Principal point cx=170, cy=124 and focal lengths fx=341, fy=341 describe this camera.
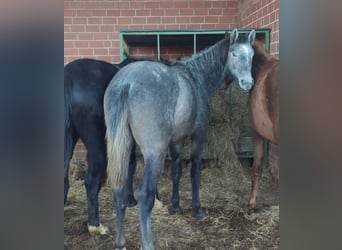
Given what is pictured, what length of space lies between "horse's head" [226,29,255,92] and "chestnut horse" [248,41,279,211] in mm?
148

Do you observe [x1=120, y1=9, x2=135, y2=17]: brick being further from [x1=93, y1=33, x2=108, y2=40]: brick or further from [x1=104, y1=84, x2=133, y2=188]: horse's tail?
[x1=104, y1=84, x2=133, y2=188]: horse's tail

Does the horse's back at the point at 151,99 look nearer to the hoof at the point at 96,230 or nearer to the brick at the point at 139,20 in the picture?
the hoof at the point at 96,230

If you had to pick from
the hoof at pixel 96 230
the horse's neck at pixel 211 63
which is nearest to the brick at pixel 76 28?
the horse's neck at pixel 211 63

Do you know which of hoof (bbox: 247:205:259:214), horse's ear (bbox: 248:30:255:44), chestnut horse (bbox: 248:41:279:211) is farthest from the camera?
hoof (bbox: 247:205:259:214)

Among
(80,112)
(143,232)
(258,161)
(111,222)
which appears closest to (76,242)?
(111,222)

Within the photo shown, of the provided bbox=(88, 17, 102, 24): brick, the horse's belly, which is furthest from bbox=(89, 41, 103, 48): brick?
the horse's belly

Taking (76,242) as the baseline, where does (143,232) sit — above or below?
above

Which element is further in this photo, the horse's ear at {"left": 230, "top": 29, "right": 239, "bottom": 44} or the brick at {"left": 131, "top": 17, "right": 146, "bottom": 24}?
the brick at {"left": 131, "top": 17, "right": 146, "bottom": 24}

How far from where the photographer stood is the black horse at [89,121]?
2.75 meters

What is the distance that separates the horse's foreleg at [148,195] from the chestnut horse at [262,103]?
3.88 feet

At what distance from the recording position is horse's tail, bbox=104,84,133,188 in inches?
92.5
